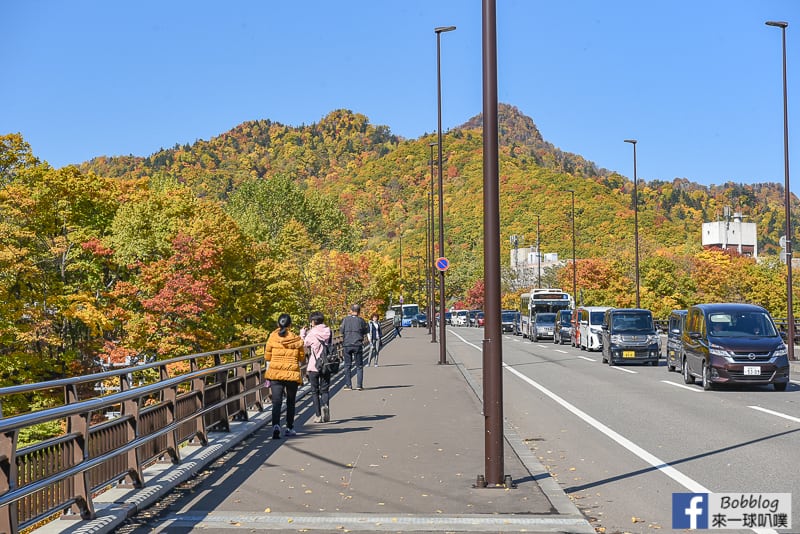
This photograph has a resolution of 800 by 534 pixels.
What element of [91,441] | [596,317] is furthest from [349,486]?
[596,317]

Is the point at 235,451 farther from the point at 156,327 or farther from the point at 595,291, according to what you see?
the point at 595,291

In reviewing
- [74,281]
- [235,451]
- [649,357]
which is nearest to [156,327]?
[74,281]

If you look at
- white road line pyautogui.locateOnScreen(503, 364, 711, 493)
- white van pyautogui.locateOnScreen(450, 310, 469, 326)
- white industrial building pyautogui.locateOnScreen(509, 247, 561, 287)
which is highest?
white industrial building pyautogui.locateOnScreen(509, 247, 561, 287)

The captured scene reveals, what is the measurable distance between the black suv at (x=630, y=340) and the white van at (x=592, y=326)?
8.96m

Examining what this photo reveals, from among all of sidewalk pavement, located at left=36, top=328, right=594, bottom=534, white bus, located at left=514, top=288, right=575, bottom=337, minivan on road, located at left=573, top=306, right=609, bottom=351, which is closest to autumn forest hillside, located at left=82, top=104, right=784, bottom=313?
white bus, located at left=514, top=288, right=575, bottom=337

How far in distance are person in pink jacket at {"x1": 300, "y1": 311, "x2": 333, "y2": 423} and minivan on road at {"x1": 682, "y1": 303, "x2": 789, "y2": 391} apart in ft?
31.6

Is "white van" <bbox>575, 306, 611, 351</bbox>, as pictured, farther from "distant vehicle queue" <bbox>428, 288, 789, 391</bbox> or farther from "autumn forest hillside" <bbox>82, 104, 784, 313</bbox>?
"autumn forest hillside" <bbox>82, 104, 784, 313</bbox>

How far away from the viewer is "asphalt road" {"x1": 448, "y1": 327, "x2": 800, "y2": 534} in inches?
384

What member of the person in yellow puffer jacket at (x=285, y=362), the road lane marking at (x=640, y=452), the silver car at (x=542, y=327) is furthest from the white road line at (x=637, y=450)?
the silver car at (x=542, y=327)

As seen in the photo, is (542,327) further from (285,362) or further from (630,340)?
(285,362)

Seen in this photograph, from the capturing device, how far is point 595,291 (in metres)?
87.0

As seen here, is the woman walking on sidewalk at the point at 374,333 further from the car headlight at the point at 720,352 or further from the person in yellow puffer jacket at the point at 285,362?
the person in yellow puffer jacket at the point at 285,362

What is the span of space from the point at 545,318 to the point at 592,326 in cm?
1332

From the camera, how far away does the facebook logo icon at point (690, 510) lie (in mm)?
8328
